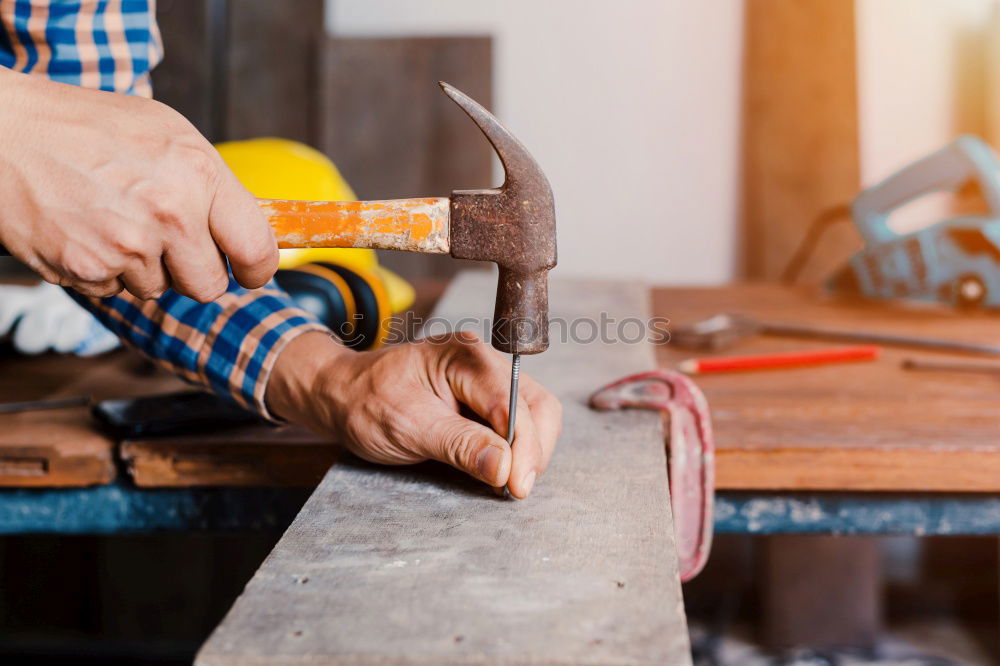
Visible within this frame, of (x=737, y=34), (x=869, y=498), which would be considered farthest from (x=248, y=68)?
(x=869, y=498)

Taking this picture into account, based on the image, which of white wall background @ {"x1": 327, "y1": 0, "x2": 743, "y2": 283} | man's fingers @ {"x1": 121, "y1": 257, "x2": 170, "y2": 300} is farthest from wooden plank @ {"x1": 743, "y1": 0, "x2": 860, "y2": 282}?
man's fingers @ {"x1": 121, "y1": 257, "x2": 170, "y2": 300}

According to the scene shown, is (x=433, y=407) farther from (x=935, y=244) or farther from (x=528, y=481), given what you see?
(x=935, y=244)

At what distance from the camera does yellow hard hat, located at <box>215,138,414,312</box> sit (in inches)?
69.3

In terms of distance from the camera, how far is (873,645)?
7.18 feet

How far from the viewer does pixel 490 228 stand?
93 cm

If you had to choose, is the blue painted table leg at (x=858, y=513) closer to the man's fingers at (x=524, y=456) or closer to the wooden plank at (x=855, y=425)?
the wooden plank at (x=855, y=425)

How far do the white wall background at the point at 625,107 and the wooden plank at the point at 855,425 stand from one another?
6.64 feet

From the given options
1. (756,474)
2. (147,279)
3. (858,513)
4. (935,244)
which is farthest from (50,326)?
(935,244)

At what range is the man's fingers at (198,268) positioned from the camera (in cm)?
87

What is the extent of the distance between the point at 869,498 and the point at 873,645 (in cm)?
125

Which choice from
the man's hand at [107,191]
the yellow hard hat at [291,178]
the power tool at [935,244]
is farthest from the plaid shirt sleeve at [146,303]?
the power tool at [935,244]

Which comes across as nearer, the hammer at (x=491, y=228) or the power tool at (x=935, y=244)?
the hammer at (x=491, y=228)

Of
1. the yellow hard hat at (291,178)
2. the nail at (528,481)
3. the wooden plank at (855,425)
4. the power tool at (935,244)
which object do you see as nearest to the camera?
the nail at (528,481)

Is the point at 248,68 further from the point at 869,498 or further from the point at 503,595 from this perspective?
the point at 503,595
